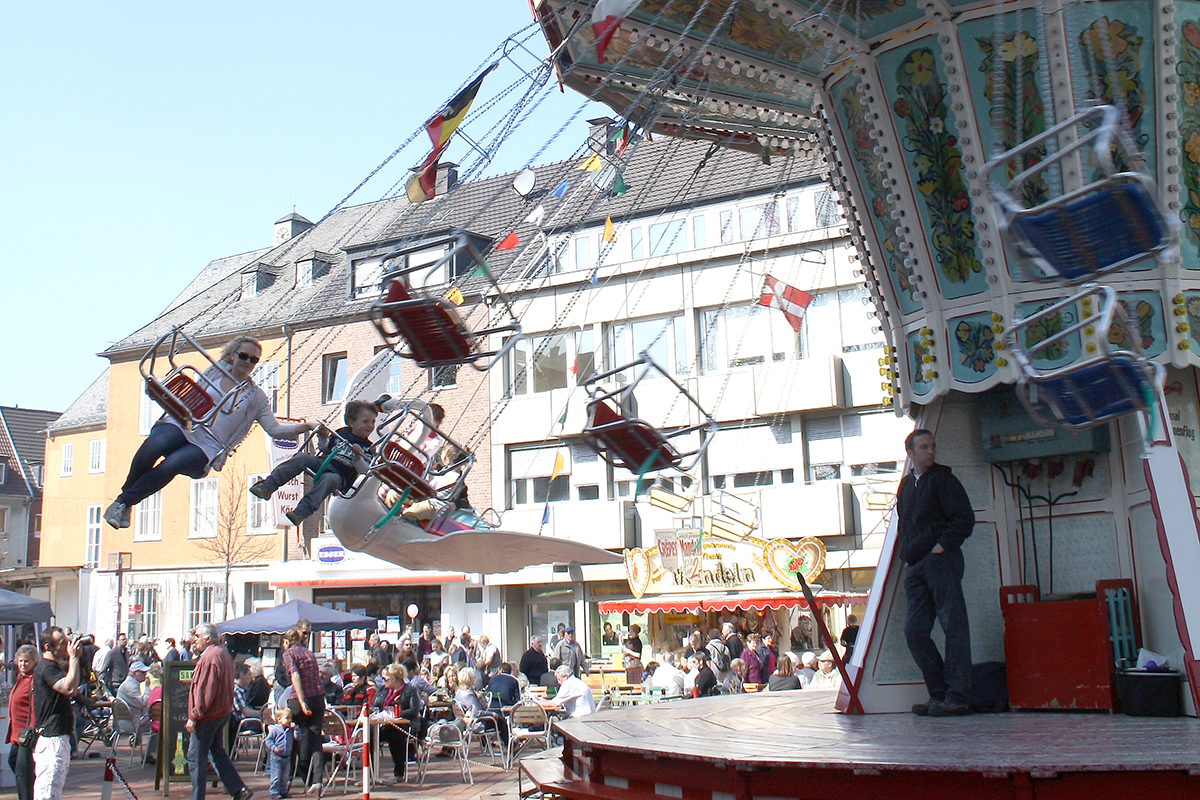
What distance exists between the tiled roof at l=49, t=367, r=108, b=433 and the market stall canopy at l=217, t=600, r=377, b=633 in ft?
83.0

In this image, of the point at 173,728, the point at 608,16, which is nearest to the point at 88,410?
the point at 173,728

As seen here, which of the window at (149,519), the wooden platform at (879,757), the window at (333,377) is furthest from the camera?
the window at (149,519)

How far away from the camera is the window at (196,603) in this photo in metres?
36.6

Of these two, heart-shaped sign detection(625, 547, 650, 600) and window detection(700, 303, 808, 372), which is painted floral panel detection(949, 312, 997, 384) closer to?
heart-shaped sign detection(625, 547, 650, 600)

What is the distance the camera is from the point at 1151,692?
7262mm

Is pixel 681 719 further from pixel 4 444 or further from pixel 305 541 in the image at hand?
pixel 4 444

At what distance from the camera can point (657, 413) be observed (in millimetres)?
29281

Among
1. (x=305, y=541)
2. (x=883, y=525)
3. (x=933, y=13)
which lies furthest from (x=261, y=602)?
(x=933, y=13)

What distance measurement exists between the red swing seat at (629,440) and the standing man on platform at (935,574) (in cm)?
184

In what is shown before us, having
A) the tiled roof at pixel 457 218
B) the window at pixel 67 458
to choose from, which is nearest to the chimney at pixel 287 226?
the tiled roof at pixel 457 218

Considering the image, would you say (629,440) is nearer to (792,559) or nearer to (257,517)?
(792,559)

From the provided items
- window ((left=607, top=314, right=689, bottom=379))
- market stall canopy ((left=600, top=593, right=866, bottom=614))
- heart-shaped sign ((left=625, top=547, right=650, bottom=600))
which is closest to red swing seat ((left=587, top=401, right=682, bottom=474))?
market stall canopy ((left=600, top=593, right=866, bottom=614))

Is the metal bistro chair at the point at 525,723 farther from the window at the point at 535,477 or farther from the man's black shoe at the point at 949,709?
the window at the point at 535,477

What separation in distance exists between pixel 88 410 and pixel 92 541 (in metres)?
5.53
